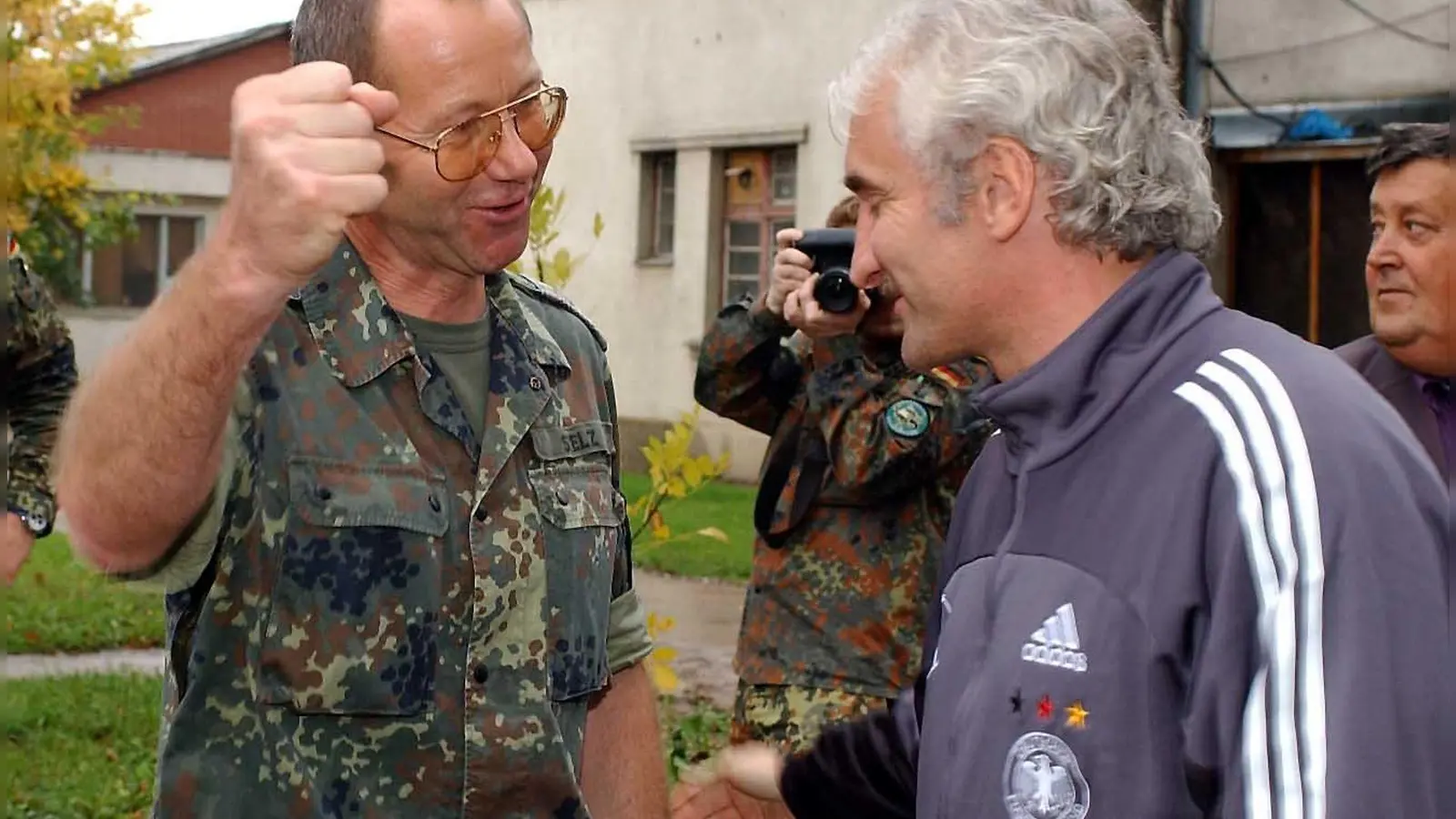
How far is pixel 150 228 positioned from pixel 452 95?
27.2m

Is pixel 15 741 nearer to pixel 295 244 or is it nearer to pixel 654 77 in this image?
pixel 295 244

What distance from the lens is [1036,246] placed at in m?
2.22

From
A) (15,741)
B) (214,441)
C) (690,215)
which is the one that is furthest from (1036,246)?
(690,215)

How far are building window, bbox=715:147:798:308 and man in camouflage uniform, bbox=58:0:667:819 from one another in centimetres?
1434

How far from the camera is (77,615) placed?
935cm

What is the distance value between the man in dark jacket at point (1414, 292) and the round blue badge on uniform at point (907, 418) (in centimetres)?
103

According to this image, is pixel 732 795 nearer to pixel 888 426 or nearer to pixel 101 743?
pixel 888 426

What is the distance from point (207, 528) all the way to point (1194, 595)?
1.17m

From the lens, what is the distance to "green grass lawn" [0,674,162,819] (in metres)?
5.85

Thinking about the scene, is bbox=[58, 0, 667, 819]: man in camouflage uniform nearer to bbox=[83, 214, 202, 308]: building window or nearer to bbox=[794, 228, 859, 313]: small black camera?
bbox=[794, 228, 859, 313]: small black camera

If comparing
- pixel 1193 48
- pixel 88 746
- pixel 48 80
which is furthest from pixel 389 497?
pixel 1193 48

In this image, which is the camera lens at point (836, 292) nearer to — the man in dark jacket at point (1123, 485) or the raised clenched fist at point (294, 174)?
the man in dark jacket at point (1123, 485)

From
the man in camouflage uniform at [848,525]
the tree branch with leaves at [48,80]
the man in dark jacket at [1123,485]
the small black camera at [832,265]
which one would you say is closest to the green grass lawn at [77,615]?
the tree branch with leaves at [48,80]

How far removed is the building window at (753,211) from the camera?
671 inches
